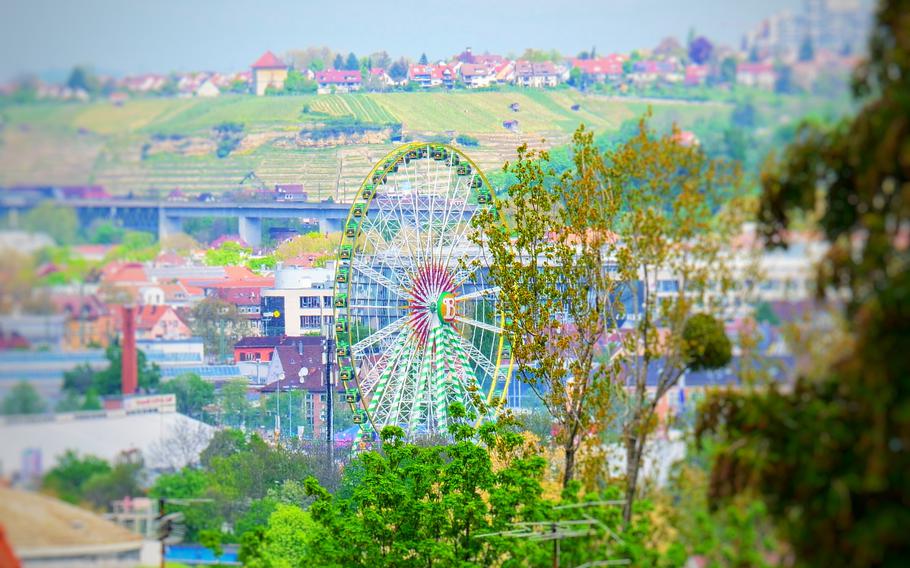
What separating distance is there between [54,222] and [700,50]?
1335cm

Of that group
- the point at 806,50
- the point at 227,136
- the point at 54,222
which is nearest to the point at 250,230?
the point at 227,136

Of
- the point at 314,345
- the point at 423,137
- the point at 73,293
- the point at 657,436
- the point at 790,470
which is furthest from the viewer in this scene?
the point at 423,137

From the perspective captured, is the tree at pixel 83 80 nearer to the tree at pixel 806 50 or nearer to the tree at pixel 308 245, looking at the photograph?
the tree at pixel 308 245

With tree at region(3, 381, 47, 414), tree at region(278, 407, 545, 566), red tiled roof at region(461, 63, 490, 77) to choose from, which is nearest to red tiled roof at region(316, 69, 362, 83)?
red tiled roof at region(461, 63, 490, 77)

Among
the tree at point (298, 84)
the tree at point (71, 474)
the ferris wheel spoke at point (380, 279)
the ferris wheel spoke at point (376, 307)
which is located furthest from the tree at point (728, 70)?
the tree at point (71, 474)

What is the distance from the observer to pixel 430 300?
104ft

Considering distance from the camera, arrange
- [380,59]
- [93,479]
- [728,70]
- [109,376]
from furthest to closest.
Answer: [380,59] < [728,70] < [109,376] < [93,479]

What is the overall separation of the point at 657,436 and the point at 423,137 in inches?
780

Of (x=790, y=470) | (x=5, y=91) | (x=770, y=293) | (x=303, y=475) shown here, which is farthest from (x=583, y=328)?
(x=303, y=475)

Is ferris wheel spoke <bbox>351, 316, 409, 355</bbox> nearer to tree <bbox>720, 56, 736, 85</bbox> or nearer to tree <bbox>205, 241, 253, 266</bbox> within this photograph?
tree <bbox>205, 241, 253, 266</bbox>

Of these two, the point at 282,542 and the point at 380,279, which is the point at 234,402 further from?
the point at 282,542

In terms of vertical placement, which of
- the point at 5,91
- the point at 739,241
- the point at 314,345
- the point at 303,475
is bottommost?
the point at 303,475

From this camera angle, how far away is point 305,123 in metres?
36.2

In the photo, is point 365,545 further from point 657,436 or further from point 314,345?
point 314,345
